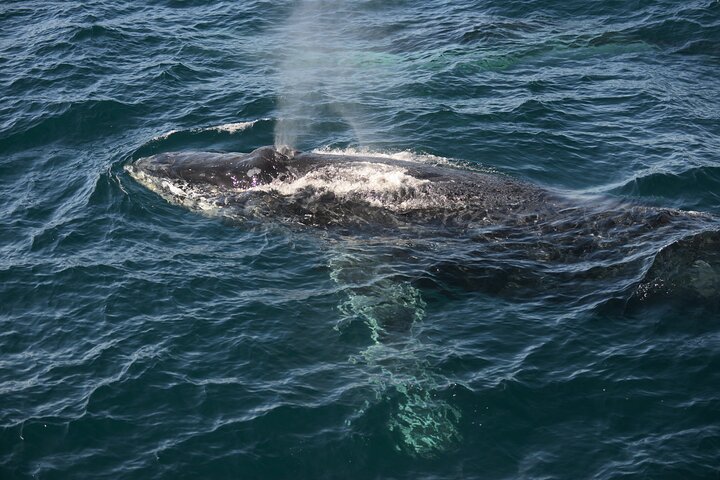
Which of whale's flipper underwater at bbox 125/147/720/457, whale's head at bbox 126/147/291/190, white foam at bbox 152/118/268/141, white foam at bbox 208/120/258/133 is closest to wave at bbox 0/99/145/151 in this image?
white foam at bbox 152/118/268/141

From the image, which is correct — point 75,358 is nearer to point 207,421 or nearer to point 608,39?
point 207,421

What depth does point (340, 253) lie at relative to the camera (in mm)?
24031

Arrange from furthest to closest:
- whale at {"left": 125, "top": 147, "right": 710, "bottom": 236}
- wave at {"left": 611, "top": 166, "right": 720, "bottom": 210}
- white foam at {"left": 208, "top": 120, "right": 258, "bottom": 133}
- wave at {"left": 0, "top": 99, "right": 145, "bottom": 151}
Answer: wave at {"left": 0, "top": 99, "right": 145, "bottom": 151}
white foam at {"left": 208, "top": 120, "right": 258, "bottom": 133}
wave at {"left": 611, "top": 166, "right": 720, "bottom": 210}
whale at {"left": 125, "top": 147, "right": 710, "bottom": 236}

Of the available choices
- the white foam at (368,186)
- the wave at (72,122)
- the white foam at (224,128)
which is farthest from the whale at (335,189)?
the wave at (72,122)

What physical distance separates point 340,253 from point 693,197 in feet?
41.2

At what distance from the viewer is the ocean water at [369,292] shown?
1786 centimetres

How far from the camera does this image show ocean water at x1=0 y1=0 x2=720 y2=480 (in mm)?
17859

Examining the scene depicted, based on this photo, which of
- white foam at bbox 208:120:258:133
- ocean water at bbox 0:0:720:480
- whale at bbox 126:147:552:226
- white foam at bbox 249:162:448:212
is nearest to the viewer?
ocean water at bbox 0:0:720:480

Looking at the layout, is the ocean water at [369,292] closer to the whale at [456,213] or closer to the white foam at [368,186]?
the whale at [456,213]

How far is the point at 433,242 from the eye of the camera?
23.5m

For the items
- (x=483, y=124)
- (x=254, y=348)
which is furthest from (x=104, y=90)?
(x=254, y=348)

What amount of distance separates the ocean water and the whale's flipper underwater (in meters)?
0.09

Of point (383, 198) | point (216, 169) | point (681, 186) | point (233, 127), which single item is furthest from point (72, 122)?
point (681, 186)

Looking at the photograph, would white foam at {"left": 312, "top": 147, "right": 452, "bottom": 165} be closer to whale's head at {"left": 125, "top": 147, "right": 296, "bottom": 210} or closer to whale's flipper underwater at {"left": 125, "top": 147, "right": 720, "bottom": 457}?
whale's flipper underwater at {"left": 125, "top": 147, "right": 720, "bottom": 457}
